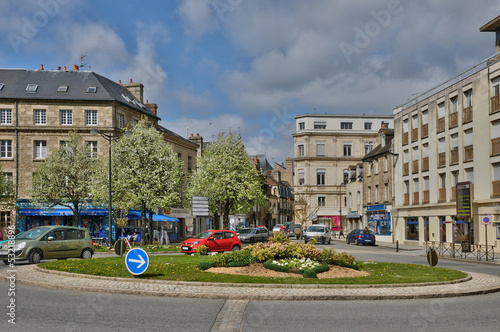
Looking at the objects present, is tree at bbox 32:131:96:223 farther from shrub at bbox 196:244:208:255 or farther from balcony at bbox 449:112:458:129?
balcony at bbox 449:112:458:129

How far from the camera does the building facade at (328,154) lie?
82.8 meters

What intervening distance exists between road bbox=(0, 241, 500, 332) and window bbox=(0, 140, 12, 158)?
3709cm

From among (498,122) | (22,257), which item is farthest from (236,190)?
(22,257)

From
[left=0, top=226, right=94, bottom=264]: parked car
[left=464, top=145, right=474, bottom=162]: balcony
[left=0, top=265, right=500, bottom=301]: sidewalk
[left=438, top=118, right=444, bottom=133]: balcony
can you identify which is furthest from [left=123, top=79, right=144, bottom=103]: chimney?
[left=0, top=265, right=500, bottom=301]: sidewalk

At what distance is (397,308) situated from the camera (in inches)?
462

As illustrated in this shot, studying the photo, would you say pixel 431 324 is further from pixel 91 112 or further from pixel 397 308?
pixel 91 112

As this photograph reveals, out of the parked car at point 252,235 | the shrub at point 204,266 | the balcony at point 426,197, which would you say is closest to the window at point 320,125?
the balcony at point 426,197

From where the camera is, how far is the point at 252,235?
42.1m

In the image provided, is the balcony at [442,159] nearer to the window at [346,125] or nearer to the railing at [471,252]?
the railing at [471,252]

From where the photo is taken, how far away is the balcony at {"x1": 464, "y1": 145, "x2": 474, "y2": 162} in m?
36.6

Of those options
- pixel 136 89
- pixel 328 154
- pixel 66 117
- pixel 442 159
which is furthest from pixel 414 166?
pixel 328 154

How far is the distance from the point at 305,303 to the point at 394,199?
40.1 meters

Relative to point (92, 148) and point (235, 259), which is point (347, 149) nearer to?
point (92, 148)

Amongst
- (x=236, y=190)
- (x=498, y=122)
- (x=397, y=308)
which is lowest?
(x=397, y=308)
